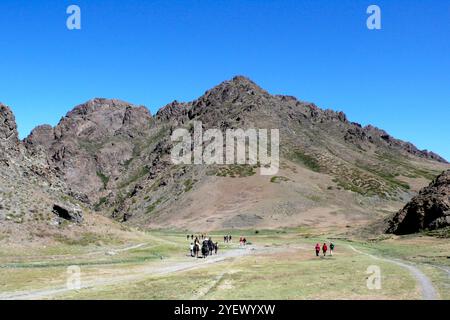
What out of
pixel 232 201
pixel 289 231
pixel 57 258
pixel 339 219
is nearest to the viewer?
pixel 57 258

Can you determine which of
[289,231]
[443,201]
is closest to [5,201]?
[443,201]

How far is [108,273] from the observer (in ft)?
131

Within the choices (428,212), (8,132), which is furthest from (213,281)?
(428,212)

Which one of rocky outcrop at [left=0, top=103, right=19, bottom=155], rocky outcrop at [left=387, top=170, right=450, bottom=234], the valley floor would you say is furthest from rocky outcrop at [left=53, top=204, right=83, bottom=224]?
rocky outcrop at [left=387, top=170, right=450, bottom=234]

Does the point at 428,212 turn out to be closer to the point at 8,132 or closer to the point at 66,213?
the point at 66,213

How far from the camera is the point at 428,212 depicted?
87875 mm

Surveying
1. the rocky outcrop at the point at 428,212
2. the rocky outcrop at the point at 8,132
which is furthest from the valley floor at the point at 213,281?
the rocky outcrop at the point at 428,212

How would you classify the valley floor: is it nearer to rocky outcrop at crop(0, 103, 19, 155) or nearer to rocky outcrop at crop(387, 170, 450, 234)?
rocky outcrop at crop(0, 103, 19, 155)

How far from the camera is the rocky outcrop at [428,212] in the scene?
8396 cm

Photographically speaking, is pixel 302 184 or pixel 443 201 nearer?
pixel 443 201

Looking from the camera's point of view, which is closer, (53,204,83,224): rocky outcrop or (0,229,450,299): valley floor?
(0,229,450,299): valley floor

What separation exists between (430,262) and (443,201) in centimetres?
4547

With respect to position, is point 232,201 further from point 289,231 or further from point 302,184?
point 289,231

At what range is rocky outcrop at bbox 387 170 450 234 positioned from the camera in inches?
3305
